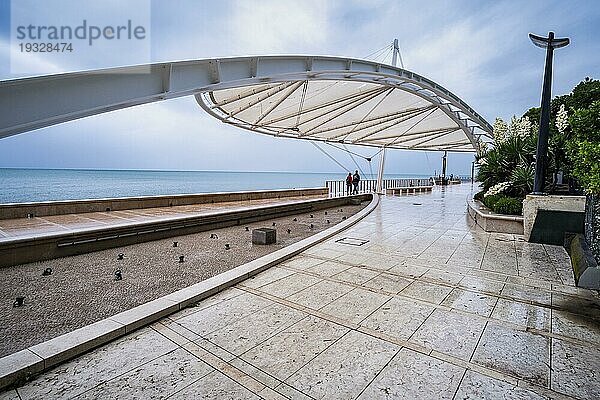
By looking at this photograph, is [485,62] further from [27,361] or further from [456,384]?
[27,361]

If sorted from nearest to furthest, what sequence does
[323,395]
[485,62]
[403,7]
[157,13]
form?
[323,395], [157,13], [403,7], [485,62]

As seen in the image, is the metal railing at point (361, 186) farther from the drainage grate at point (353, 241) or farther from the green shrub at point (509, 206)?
the drainage grate at point (353, 241)

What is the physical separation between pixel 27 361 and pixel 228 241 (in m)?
5.36

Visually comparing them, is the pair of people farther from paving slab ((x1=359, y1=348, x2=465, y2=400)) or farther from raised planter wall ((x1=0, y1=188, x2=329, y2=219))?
paving slab ((x1=359, y1=348, x2=465, y2=400))

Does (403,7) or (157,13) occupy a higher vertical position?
(403,7)

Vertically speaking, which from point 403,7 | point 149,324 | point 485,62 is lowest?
point 149,324

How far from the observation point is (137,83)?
5.32 meters

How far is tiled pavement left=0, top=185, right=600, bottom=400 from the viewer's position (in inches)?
93.7

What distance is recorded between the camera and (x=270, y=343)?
9.84ft

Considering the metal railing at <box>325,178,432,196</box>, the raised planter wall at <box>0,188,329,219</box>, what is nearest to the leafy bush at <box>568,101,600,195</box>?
the raised planter wall at <box>0,188,329,219</box>

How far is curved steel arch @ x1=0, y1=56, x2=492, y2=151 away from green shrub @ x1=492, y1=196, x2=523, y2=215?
20.9 ft

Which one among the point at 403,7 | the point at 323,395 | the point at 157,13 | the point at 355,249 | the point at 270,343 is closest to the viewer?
the point at 323,395

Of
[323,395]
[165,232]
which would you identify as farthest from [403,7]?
[323,395]

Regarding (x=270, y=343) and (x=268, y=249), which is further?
(x=268, y=249)
